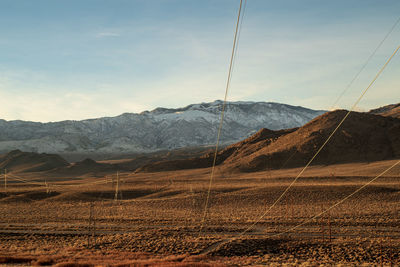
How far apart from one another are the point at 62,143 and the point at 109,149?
2262cm

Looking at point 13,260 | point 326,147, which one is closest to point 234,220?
point 13,260

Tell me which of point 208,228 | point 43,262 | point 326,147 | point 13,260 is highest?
point 326,147

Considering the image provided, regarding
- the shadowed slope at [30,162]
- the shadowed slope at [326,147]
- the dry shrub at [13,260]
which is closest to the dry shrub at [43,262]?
the dry shrub at [13,260]

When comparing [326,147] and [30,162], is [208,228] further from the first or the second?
[30,162]

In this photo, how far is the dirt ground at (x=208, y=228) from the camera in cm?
1647

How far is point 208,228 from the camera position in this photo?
2358 cm

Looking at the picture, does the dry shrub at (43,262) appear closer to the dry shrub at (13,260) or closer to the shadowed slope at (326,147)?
the dry shrub at (13,260)

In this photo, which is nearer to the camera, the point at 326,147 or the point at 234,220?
the point at 234,220

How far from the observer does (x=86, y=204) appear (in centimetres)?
3909

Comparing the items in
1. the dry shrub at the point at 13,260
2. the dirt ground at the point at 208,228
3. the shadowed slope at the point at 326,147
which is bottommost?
the dirt ground at the point at 208,228

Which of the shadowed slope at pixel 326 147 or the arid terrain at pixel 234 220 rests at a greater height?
the shadowed slope at pixel 326 147

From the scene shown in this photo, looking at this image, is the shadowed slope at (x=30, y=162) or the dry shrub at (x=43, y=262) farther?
the shadowed slope at (x=30, y=162)

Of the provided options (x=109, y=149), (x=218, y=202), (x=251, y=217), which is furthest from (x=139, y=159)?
(x=251, y=217)

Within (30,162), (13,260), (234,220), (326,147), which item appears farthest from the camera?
(30,162)
